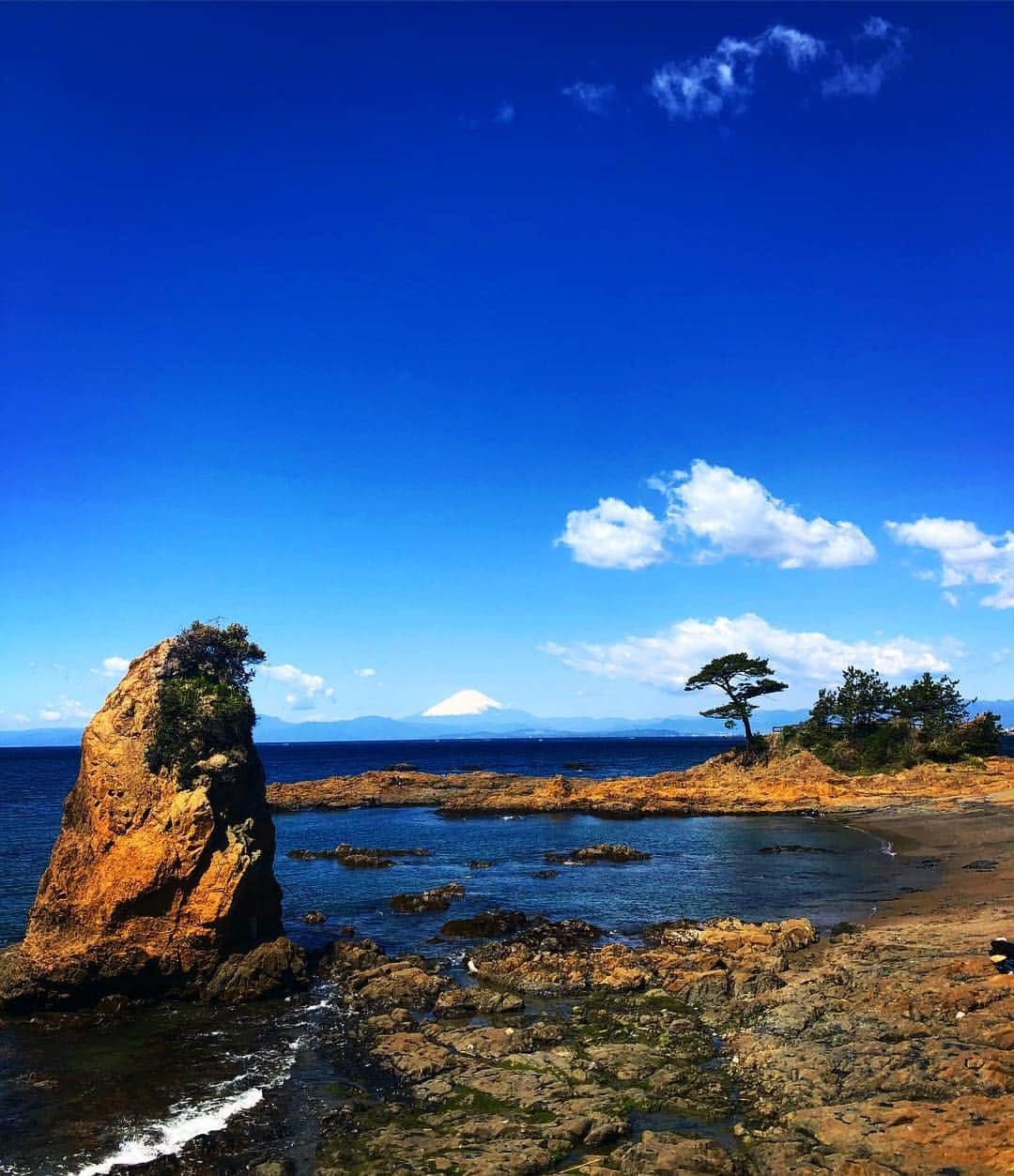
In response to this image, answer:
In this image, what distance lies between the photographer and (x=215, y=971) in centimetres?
2812

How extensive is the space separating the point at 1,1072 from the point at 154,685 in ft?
44.3

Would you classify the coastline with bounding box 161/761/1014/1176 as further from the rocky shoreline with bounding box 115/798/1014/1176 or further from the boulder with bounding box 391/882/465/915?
the boulder with bounding box 391/882/465/915

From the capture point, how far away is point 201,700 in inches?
1217

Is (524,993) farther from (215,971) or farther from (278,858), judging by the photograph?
(278,858)

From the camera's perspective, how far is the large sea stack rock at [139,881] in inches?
1067

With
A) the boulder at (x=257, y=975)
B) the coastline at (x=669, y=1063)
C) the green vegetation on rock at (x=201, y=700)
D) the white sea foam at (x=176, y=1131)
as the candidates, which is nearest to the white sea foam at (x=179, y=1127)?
the white sea foam at (x=176, y=1131)

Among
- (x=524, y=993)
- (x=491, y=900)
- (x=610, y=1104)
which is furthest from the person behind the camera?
(x=491, y=900)

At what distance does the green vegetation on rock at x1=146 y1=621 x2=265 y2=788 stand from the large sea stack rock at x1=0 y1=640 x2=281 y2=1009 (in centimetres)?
31

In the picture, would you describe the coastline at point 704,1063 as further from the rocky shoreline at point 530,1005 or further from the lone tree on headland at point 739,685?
the lone tree on headland at point 739,685

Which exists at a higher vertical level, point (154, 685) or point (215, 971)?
point (154, 685)

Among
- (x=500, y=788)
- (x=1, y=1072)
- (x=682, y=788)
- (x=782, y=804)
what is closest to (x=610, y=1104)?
(x=1, y=1072)

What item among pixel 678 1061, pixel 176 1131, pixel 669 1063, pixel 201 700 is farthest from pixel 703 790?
pixel 176 1131

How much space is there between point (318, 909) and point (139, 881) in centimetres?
1476

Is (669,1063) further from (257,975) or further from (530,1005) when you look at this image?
(257,975)
